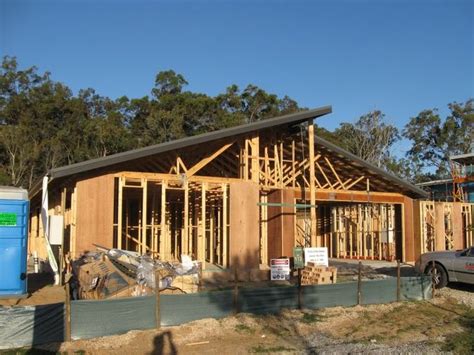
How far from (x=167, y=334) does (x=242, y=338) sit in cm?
139

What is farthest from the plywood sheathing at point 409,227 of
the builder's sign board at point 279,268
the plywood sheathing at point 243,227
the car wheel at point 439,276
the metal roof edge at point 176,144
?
the builder's sign board at point 279,268

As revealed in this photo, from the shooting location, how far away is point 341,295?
1248 centimetres

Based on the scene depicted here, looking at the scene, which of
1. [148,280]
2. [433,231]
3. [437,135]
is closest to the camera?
[148,280]

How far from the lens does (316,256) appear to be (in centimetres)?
1709

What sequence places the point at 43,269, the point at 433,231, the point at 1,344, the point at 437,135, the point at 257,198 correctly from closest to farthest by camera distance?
the point at 1,344
the point at 257,198
the point at 43,269
the point at 433,231
the point at 437,135

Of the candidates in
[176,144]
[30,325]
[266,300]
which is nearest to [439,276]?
[266,300]

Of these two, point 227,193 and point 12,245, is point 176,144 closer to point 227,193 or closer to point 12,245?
point 227,193

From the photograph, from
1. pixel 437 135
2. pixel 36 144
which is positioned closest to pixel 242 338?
pixel 36 144

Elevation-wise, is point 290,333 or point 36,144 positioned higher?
point 36,144

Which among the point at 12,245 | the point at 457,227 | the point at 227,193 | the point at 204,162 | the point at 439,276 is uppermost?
the point at 204,162

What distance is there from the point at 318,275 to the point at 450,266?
3868 mm

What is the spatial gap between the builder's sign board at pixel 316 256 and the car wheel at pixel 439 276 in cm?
337

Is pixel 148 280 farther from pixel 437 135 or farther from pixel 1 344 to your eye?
pixel 437 135

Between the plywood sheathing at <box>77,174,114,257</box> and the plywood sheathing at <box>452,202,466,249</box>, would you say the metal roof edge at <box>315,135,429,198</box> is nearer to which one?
the plywood sheathing at <box>452,202,466,249</box>
